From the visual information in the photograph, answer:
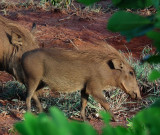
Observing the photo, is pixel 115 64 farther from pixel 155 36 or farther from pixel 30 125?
pixel 30 125

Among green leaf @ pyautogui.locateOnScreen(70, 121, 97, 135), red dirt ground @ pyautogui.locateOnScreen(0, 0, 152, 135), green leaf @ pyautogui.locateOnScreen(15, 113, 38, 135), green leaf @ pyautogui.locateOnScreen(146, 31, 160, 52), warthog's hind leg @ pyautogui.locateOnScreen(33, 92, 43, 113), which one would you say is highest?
green leaf @ pyautogui.locateOnScreen(146, 31, 160, 52)

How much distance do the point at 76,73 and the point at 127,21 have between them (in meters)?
3.65

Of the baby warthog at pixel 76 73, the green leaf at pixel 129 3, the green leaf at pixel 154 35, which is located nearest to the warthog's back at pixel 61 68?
the baby warthog at pixel 76 73

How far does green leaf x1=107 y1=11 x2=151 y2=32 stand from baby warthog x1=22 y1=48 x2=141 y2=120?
3552 millimetres

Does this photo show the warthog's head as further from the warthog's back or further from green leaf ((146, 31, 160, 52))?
green leaf ((146, 31, 160, 52))

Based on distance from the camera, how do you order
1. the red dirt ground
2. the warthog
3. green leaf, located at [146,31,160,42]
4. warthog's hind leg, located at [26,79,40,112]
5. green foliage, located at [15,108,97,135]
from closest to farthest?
1. green foliage, located at [15,108,97,135]
2. green leaf, located at [146,31,160,42]
3. warthog's hind leg, located at [26,79,40,112]
4. the warthog
5. the red dirt ground

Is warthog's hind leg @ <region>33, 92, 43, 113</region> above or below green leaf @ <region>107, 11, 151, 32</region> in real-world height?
below

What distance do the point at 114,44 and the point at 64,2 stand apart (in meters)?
2.98

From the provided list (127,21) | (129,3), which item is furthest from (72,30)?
(127,21)

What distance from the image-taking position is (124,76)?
496 cm

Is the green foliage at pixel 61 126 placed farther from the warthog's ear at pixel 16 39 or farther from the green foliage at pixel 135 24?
the warthog's ear at pixel 16 39

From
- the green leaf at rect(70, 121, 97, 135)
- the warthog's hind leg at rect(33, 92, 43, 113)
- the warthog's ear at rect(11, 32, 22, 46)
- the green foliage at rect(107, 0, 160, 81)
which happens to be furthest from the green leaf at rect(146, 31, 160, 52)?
the warthog's ear at rect(11, 32, 22, 46)

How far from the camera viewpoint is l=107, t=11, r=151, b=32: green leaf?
115 cm

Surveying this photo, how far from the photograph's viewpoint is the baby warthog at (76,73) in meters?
4.77
